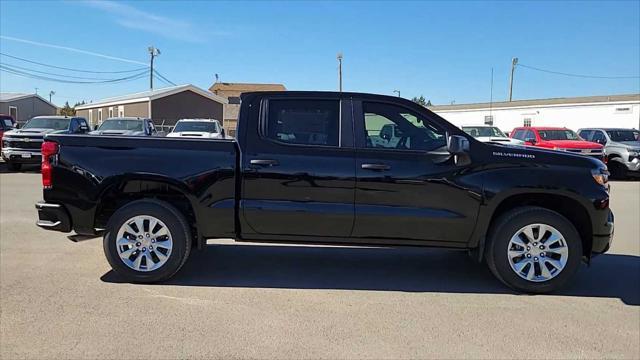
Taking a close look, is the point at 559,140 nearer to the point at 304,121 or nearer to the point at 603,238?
the point at 603,238

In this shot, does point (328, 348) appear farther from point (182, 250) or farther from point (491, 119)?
point (491, 119)

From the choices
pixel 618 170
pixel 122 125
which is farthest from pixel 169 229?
pixel 618 170

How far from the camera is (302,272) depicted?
18.6 feet

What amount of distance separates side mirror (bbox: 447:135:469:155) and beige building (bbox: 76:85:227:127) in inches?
1387

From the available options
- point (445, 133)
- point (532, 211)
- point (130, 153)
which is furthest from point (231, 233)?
point (532, 211)

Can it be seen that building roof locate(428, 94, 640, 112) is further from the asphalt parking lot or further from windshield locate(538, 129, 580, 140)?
the asphalt parking lot

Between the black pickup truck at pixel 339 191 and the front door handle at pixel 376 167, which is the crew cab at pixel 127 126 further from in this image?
the front door handle at pixel 376 167

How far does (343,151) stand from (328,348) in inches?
77.4

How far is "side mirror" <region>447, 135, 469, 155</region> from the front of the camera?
488 cm

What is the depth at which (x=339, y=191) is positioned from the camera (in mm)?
4992

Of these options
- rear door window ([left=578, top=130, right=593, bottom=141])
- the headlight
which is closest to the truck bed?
the headlight

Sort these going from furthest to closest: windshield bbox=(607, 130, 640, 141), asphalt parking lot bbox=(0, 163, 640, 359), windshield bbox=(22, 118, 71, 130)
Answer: windshield bbox=(607, 130, 640, 141), windshield bbox=(22, 118, 71, 130), asphalt parking lot bbox=(0, 163, 640, 359)

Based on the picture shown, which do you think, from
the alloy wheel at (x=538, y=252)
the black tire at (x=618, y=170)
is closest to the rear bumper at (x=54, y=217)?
the alloy wheel at (x=538, y=252)

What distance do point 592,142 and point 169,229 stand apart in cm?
1733
